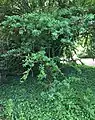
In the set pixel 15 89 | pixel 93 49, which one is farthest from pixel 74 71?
pixel 15 89

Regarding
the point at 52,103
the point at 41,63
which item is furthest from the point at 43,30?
the point at 52,103

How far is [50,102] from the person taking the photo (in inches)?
185

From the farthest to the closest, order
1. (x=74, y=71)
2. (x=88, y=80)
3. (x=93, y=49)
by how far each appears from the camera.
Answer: (x=74, y=71), (x=88, y=80), (x=93, y=49)

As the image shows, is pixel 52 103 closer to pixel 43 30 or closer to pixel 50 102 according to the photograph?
pixel 50 102

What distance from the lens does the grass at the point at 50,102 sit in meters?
4.44

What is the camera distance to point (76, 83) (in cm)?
548

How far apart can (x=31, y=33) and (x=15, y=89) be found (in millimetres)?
1324

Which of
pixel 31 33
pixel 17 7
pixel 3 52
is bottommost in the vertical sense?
pixel 3 52

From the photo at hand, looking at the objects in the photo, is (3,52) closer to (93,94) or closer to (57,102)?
(57,102)

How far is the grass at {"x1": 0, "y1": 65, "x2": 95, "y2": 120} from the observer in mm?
4441

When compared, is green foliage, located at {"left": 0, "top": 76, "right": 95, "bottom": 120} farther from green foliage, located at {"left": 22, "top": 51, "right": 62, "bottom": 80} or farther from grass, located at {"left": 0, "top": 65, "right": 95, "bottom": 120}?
green foliage, located at {"left": 22, "top": 51, "right": 62, "bottom": 80}

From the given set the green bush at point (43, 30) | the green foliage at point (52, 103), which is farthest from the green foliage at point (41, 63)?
the green foliage at point (52, 103)

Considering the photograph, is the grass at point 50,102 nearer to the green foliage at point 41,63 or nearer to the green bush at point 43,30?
the green foliage at point 41,63

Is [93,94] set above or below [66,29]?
below
